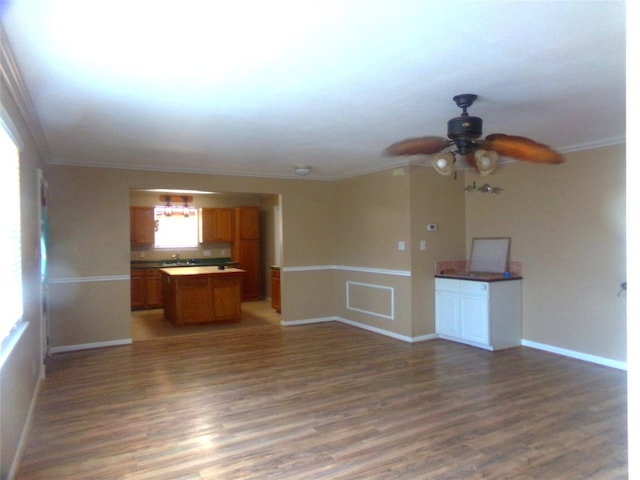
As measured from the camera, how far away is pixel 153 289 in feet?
27.5

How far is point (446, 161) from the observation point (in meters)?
3.18

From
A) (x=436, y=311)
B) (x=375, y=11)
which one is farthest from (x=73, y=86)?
(x=436, y=311)

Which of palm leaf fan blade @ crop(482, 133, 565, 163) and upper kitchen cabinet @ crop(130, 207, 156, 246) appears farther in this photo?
upper kitchen cabinet @ crop(130, 207, 156, 246)

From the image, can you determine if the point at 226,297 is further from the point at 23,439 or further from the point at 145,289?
the point at 23,439

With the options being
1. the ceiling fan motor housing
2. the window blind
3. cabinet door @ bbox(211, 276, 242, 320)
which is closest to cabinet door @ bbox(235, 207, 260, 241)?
cabinet door @ bbox(211, 276, 242, 320)

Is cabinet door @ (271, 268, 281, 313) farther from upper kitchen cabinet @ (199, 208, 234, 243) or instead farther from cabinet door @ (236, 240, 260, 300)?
upper kitchen cabinet @ (199, 208, 234, 243)

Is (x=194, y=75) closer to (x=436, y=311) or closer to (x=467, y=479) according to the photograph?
(x=467, y=479)

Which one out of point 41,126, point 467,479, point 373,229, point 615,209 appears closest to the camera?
point 467,479

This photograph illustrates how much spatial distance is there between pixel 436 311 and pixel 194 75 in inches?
172

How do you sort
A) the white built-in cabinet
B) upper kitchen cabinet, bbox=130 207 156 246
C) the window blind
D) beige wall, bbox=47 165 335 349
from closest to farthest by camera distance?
the window blind → the white built-in cabinet → beige wall, bbox=47 165 335 349 → upper kitchen cabinet, bbox=130 207 156 246

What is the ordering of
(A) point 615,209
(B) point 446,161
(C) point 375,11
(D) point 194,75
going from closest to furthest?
(C) point 375,11
(D) point 194,75
(B) point 446,161
(A) point 615,209

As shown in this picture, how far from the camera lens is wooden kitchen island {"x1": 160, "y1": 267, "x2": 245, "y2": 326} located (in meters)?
6.69

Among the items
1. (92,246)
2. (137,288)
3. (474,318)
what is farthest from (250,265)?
(474,318)

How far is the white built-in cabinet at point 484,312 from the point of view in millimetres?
5129
